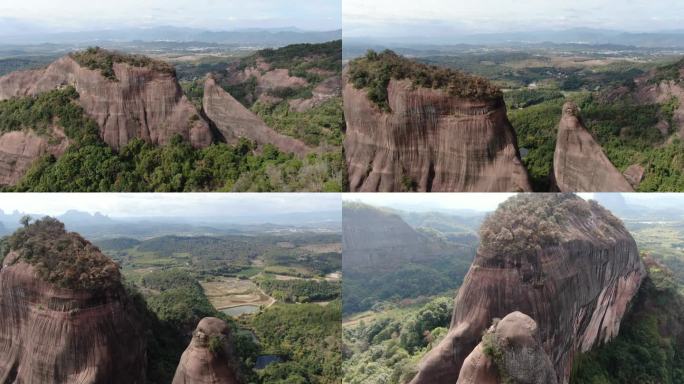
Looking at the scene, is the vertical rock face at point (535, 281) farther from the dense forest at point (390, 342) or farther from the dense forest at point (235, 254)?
the dense forest at point (235, 254)

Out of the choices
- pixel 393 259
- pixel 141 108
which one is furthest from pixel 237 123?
pixel 393 259

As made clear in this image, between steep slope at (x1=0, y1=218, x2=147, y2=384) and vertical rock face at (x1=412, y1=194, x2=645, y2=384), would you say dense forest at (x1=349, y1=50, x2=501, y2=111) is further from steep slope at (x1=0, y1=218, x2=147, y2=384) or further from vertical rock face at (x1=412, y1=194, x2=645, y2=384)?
steep slope at (x1=0, y1=218, x2=147, y2=384)

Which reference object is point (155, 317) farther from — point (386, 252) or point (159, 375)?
point (386, 252)

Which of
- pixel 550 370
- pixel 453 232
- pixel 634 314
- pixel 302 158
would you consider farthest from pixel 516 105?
pixel 550 370

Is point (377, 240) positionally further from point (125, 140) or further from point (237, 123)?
point (125, 140)

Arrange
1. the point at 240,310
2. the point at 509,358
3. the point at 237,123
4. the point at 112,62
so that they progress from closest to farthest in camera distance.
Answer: the point at 509,358, the point at 112,62, the point at 237,123, the point at 240,310

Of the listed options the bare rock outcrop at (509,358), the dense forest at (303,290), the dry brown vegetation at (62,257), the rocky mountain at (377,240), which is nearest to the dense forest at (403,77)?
the rocky mountain at (377,240)

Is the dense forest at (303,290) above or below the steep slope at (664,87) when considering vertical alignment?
below
